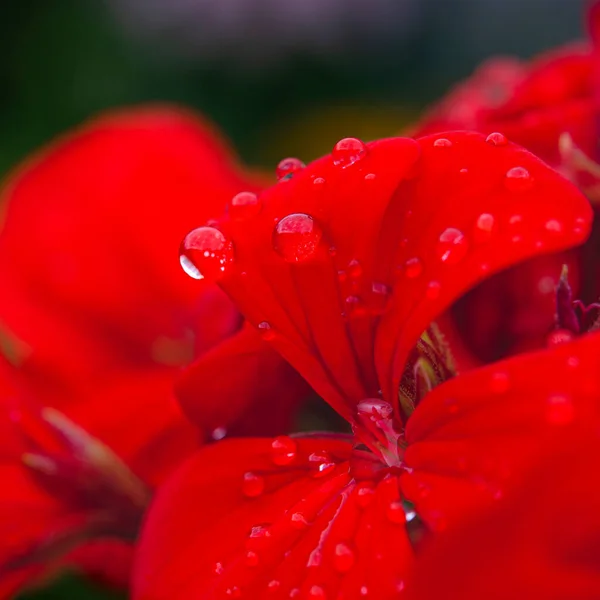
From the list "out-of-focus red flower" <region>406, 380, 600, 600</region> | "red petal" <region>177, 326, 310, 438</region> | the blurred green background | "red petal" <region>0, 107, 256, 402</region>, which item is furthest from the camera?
the blurred green background

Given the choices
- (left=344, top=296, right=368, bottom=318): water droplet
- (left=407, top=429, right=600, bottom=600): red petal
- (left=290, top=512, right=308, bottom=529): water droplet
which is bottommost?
(left=290, top=512, right=308, bottom=529): water droplet

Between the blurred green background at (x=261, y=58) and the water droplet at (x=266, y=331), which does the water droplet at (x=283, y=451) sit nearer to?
the water droplet at (x=266, y=331)

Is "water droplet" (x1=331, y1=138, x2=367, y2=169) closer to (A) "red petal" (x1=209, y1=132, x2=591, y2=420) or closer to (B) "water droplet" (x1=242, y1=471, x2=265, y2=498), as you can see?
(A) "red petal" (x1=209, y1=132, x2=591, y2=420)

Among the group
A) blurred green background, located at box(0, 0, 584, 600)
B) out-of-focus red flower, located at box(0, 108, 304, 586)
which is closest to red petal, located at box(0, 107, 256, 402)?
out-of-focus red flower, located at box(0, 108, 304, 586)

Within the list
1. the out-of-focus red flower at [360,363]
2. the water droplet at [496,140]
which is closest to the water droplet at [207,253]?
the out-of-focus red flower at [360,363]

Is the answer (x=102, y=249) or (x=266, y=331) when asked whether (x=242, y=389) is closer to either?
(x=266, y=331)
